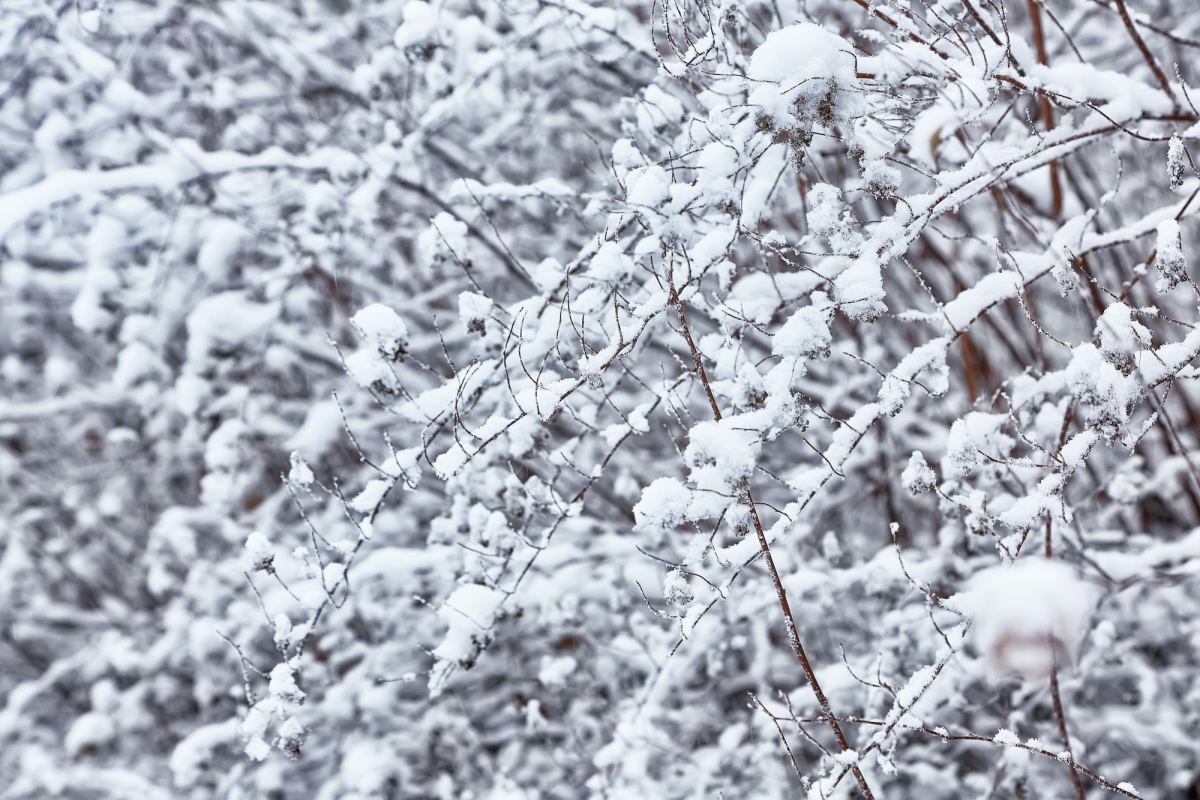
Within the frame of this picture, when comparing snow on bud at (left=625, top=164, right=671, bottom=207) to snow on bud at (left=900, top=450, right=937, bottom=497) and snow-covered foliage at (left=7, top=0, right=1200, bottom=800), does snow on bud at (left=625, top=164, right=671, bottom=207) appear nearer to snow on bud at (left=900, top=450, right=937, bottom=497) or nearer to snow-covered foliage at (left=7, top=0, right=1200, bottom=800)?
snow-covered foliage at (left=7, top=0, right=1200, bottom=800)

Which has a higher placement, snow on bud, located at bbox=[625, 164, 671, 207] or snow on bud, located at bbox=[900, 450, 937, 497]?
snow on bud, located at bbox=[625, 164, 671, 207]

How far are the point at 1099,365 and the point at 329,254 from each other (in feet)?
8.56

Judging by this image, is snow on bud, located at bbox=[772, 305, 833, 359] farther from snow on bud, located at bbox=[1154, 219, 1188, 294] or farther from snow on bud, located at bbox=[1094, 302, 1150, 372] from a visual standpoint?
snow on bud, located at bbox=[1154, 219, 1188, 294]

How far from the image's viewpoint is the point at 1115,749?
3922 mm

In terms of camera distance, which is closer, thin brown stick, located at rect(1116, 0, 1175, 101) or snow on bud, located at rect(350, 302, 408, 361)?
thin brown stick, located at rect(1116, 0, 1175, 101)

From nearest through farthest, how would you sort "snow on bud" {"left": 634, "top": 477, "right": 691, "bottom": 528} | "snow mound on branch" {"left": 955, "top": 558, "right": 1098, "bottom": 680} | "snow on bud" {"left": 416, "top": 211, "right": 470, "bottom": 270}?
"snow mound on branch" {"left": 955, "top": 558, "right": 1098, "bottom": 680} < "snow on bud" {"left": 634, "top": 477, "right": 691, "bottom": 528} < "snow on bud" {"left": 416, "top": 211, "right": 470, "bottom": 270}

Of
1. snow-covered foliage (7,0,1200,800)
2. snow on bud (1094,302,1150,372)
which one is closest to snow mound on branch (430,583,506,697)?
snow-covered foliage (7,0,1200,800)

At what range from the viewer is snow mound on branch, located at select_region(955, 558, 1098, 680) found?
1.02 meters

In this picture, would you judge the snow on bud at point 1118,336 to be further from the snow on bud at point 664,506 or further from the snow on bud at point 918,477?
the snow on bud at point 664,506

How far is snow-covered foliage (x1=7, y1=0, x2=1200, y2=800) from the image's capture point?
180 centimetres

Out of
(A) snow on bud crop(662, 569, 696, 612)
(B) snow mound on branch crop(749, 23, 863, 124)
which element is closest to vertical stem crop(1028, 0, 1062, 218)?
(B) snow mound on branch crop(749, 23, 863, 124)

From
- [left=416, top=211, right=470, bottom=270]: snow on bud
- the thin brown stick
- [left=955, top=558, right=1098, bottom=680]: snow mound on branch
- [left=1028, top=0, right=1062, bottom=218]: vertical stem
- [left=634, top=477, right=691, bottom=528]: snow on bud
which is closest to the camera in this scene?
[left=955, top=558, right=1098, bottom=680]: snow mound on branch

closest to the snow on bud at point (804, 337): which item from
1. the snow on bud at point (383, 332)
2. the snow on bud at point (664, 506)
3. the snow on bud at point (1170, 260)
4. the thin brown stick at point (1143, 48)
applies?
the snow on bud at point (664, 506)

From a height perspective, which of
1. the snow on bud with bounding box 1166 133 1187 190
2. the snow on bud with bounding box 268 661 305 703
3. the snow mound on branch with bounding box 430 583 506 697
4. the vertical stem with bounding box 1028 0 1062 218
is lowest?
the snow on bud with bounding box 268 661 305 703
